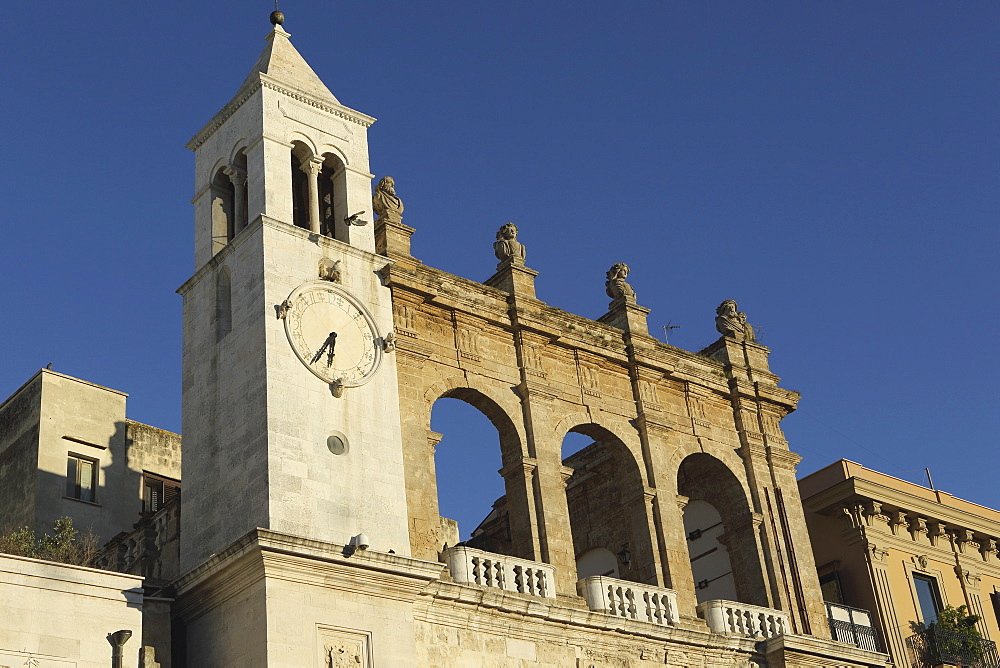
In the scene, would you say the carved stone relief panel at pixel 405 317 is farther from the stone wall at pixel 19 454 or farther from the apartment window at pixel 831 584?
the apartment window at pixel 831 584

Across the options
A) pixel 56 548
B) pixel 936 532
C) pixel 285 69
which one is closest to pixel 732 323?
pixel 936 532

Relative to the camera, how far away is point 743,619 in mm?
26719

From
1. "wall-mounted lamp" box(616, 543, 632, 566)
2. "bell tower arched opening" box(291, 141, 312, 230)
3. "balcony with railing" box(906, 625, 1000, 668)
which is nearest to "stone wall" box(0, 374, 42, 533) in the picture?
"bell tower arched opening" box(291, 141, 312, 230)

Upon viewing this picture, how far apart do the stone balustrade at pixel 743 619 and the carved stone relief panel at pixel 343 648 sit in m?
8.58

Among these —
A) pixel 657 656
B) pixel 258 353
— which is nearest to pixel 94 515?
pixel 258 353

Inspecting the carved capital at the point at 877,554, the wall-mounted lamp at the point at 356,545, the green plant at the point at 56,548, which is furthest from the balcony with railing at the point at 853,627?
the green plant at the point at 56,548

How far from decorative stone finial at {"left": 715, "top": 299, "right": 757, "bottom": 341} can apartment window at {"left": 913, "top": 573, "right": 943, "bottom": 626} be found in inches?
299

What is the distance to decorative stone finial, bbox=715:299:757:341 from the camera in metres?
31.6

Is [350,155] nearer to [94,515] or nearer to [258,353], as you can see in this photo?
[258,353]

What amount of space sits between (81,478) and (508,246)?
10.2 m

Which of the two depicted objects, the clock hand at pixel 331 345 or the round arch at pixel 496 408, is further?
the round arch at pixel 496 408

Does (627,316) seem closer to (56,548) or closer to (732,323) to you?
(732,323)

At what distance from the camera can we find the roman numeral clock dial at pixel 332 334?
22.2 m

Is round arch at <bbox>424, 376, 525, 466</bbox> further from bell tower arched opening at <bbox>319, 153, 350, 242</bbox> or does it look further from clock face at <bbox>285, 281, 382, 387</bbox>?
bell tower arched opening at <bbox>319, 153, 350, 242</bbox>
